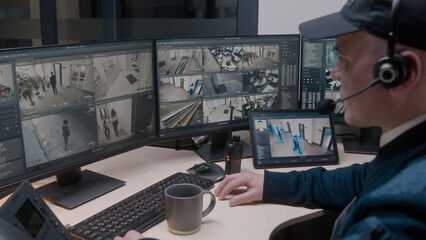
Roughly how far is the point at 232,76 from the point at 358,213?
1025 mm

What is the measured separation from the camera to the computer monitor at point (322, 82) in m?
1.87

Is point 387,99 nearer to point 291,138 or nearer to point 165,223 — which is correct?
point 165,223

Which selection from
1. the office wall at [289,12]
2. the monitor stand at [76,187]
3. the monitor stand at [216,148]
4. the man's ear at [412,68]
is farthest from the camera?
the office wall at [289,12]

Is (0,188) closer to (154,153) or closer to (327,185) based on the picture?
(154,153)

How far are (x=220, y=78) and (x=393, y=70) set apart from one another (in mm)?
980

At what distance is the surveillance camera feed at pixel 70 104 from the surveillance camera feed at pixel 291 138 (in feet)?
1.35

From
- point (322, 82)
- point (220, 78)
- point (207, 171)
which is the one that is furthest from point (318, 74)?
point (207, 171)

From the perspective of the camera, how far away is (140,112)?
1.52m

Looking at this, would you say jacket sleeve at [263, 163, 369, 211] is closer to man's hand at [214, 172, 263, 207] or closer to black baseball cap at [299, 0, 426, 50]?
man's hand at [214, 172, 263, 207]

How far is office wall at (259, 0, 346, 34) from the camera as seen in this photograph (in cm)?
203

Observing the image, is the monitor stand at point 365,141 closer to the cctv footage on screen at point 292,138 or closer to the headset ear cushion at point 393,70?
the cctv footage on screen at point 292,138

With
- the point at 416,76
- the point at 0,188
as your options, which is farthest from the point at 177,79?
the point at 416,76

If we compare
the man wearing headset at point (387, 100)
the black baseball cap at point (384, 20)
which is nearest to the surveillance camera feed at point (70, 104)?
the man wearing headset at point (387, 100)

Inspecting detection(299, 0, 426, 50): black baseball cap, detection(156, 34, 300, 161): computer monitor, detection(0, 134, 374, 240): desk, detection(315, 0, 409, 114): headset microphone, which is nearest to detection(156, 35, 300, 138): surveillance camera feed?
detection(156, 34, 300, 161): computer monitor
